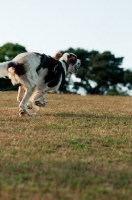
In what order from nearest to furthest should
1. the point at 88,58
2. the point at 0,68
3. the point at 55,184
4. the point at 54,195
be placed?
the point at 54,195 → the point at 55,184 → the point at 0,68 → the point at 88,58

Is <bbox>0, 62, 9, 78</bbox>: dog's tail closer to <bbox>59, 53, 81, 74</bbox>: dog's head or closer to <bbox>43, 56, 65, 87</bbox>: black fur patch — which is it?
<bbox>43, 56, 65, 87</bbox>: black fur patch

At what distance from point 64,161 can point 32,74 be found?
448 centimetres

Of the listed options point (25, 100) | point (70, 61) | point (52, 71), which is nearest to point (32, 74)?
point (25, 100)

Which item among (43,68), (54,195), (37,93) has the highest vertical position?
(43,68)

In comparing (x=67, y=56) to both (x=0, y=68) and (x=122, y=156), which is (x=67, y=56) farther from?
(x=122, y=156)

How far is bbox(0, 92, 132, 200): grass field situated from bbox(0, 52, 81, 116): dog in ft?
4.58

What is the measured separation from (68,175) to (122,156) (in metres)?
1.24

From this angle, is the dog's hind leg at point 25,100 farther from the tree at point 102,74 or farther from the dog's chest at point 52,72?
the tree at point 102,74

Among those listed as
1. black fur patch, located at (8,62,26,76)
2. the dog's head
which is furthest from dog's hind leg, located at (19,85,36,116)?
the dog's head

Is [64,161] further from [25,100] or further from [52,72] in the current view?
[52,72]

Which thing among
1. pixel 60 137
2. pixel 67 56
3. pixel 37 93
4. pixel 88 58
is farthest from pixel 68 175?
pixel 88 58

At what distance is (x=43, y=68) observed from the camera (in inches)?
362

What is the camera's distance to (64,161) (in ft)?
15.1

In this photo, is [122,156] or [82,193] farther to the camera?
[122,156]
